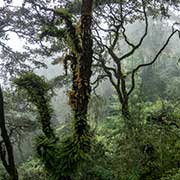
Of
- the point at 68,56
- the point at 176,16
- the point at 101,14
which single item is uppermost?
the point at 176,16

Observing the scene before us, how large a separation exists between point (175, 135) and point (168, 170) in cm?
107

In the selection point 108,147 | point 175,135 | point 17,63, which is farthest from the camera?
point 17,63

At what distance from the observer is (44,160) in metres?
10.3

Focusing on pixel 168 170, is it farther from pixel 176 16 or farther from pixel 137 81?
pixel 176 16

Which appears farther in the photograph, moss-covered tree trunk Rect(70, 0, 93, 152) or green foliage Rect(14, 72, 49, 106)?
green foliage Rect(14, 72, 49, 106)

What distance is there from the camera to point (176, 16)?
4653cm

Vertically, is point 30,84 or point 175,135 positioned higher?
point 30,84

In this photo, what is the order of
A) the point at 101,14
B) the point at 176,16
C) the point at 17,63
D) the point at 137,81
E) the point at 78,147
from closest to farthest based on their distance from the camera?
the point at 78,147
the point at 17,63
the point at 101,14
the point at 137,81
the point at 176,16

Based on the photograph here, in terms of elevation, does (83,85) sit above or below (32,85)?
below

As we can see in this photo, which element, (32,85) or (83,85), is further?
(32,85)

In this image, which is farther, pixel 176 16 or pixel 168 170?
pixel 176 16

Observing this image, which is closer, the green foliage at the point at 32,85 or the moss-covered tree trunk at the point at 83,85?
the moss-covered tree trunk at the point at 83,85

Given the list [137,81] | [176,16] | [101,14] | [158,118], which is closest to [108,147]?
[158,118]

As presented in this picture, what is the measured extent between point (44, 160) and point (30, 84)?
195 centimetres
